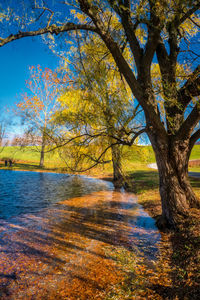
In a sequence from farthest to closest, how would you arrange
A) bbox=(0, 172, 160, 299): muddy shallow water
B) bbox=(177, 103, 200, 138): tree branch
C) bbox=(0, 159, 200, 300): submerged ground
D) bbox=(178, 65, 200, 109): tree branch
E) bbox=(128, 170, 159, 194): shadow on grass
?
bbox=(128, 170, 159, 194): shadow on grass → bbox=(177, 103, 200, 138): tree branch → bbox=(178, 65, 200, 109): tree branch → bbox=(0, 172, 160, 299): muddy shallow water → bbox=(0, 159, 200, 300): submerged ground

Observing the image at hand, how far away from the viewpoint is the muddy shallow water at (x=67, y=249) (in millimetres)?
3355

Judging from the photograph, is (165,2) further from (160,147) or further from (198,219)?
(198,219)

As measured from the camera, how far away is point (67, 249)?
4871mm

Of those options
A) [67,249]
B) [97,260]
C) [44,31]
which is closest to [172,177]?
[97,260]

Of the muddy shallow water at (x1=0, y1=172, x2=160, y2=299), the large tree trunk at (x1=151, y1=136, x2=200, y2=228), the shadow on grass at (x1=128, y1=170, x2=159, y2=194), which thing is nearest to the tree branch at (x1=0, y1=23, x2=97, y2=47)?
the large tree trunk at (x1=151, y1=136, x2=200, y2=228)

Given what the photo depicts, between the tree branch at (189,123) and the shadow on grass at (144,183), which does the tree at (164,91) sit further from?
the shadow on grass at (144,183)

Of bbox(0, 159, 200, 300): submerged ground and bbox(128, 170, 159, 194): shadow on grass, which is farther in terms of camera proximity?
bbox(128, 170, 159, 194): shadow on grass

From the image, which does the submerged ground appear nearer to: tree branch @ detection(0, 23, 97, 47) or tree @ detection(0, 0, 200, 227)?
tree @ detection(0, 0, 200, 227)

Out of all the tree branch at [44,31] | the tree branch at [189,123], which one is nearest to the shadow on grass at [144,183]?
the tree branch at [189,123]

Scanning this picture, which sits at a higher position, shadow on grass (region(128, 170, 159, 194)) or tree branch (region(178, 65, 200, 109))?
tree branch (region(178, 65, 200, 109))

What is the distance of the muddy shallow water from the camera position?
132 inches

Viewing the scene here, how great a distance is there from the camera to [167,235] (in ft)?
17.5

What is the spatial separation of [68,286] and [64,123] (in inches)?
218

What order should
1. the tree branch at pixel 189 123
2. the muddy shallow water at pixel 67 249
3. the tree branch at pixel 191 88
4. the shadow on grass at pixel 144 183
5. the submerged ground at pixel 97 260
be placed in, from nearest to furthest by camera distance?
the submerged ground at pixel 97 260 → the muddy shallow water at pixel 67 249 → the tree branch at pixel 191 88 → the tree branch at pixel 189 123 → the shadow on grass at pixel 144 183
